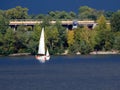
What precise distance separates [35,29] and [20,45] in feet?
15.2

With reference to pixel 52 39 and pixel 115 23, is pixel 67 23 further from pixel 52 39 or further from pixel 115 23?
pixel 52 39

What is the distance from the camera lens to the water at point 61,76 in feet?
186

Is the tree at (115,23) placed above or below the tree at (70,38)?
above

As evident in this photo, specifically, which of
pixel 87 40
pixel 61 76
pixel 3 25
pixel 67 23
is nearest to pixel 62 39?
pixel 87 40

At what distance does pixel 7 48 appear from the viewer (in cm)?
11256

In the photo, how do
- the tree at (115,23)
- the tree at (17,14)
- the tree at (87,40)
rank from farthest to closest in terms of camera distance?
the tree at (17,14)
the tree at (115,23)
the tree at (87,40)

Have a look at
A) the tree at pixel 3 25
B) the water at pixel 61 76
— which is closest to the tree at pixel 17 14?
the tree at pixel 3 25

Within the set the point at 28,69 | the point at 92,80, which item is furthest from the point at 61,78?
the point at 28,69

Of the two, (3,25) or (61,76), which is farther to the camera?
(3,25)

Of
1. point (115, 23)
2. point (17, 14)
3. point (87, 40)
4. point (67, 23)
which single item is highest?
point (17, 14)

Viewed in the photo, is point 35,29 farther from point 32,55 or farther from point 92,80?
point 92,80

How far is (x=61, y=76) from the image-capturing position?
66250mm

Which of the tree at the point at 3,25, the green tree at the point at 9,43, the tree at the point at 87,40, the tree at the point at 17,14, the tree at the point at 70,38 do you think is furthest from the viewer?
the tree at the point at 17,14

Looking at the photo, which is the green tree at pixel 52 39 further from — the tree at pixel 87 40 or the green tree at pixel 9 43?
the green tree at pixel 9 43
